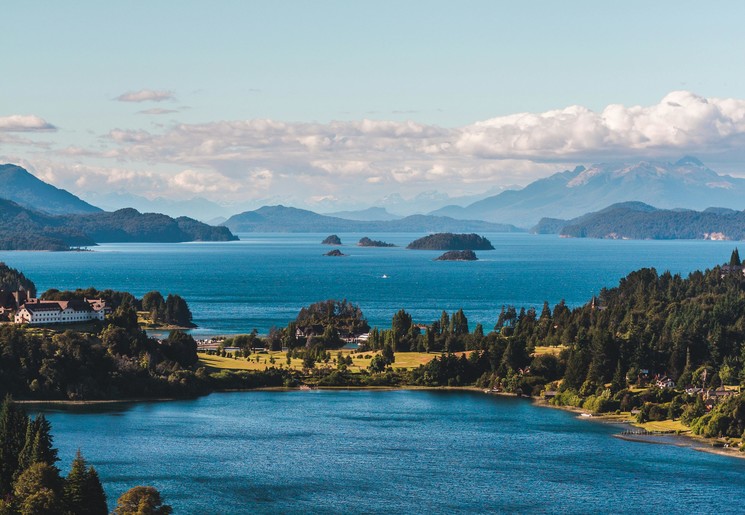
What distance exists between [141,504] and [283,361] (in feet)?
193

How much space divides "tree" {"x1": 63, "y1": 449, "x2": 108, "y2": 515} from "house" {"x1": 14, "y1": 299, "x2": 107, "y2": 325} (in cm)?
5631

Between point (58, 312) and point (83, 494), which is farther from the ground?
point (58, 312)

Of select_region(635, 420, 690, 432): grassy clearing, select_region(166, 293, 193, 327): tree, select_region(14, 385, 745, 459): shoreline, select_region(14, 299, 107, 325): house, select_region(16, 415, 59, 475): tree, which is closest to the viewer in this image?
select_region(16, 415, 59, 475): tree

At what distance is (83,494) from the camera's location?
50156 millimetres

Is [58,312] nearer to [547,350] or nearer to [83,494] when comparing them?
[547,350]

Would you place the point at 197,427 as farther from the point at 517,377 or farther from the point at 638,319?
the point at 638,319

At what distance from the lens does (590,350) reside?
9838cm

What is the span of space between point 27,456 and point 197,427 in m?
21.8

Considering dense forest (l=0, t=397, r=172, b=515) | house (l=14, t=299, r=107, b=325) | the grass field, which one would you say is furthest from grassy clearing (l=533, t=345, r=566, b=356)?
dense forest (l=0, t=397, r=172, b=515)

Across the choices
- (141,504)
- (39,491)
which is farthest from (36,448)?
(141,504)

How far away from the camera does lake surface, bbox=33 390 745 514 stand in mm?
58312

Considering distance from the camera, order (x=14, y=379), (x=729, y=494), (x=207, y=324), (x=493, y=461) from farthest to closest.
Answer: (x=207, y=324) → (x=14, y=379) → (x=493, y=461) → (x=729, y=494)

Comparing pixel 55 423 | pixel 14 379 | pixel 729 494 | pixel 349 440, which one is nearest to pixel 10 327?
pixel 14 379

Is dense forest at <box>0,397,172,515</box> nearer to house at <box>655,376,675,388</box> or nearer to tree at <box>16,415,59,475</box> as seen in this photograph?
tree at <box>16,415,59,475</box>
